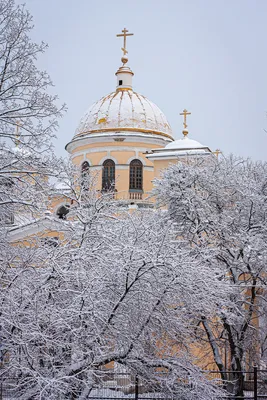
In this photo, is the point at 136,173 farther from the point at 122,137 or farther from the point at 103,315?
the point at 103,315

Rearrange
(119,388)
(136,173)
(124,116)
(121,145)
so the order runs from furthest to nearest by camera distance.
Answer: (124,116) < (121,145) < (136,173) < (119,388)

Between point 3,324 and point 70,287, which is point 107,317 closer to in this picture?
point 70,287

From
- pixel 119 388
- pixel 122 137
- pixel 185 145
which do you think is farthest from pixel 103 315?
pixel 122 137

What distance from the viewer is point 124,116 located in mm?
31234

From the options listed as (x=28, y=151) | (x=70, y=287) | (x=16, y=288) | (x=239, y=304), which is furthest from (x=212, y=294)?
(x=239, y=304)

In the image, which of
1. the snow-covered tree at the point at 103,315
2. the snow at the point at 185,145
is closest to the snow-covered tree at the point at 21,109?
the snow-covered tree at the point at 103,315

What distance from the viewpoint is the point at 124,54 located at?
34.8 m

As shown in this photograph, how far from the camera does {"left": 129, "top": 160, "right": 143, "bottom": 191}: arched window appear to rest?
30.4 metres

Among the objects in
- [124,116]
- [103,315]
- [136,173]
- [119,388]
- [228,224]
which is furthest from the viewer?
[124,116]

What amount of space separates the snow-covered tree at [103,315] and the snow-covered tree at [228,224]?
19.0 feet

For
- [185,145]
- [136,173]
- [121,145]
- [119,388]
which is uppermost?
[121,145]

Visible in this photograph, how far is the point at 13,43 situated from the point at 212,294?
637cm

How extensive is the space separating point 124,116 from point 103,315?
21785mm

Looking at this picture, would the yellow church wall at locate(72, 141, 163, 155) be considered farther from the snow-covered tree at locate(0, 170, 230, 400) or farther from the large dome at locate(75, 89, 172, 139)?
the snow-covered tree at locate(0, 170, 230, 400)
